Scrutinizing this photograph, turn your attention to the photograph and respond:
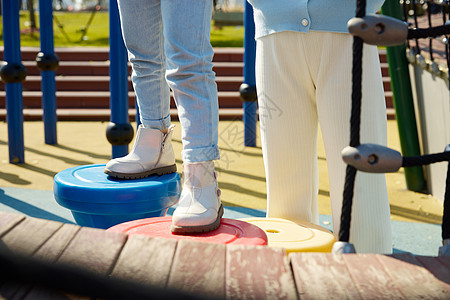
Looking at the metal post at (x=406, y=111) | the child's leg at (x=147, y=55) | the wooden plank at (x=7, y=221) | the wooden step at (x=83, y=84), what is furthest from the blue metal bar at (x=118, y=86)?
the wooden step at (x=83, y=84)

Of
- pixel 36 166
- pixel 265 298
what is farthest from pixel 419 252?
pixel 36 166

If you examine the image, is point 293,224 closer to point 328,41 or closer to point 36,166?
point 328,41

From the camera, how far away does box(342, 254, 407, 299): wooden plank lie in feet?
3.48

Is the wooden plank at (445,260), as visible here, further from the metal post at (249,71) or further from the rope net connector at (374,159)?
the metal post at (249,71)

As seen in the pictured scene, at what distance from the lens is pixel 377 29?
1.23m

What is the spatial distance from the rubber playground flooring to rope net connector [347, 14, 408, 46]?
2.01 metres

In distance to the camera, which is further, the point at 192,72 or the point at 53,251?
the point at 192,72

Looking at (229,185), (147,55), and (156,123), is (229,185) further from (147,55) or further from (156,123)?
(147,55)

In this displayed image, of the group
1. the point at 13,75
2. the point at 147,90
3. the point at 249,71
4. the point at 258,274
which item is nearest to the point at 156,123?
the point at 147,90

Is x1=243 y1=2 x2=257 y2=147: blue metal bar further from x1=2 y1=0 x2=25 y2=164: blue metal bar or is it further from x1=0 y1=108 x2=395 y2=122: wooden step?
x1=2 y1=0 x2=25 y2=164: blue metal bar

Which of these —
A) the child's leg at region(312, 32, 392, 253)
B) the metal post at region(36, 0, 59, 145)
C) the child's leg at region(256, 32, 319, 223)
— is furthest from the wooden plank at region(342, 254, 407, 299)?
the metal post at region(36, 0, 59, 145)

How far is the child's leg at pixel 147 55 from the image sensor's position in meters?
2.10

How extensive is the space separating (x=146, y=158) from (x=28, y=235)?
3.86 ft

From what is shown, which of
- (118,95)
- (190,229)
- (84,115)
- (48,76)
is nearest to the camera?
(190,229)
